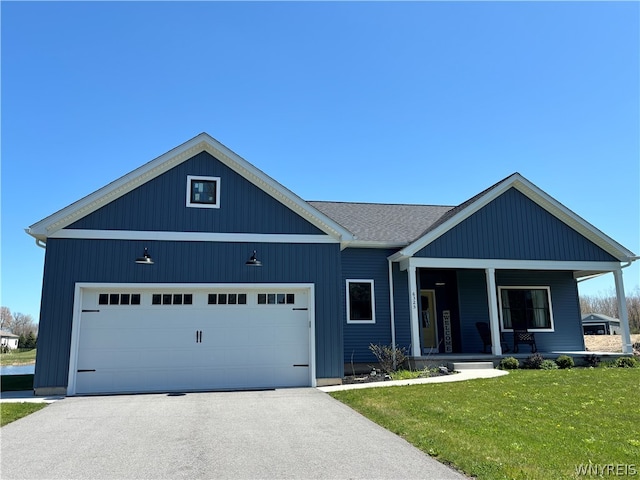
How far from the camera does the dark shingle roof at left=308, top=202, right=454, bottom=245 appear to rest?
14.9 metres

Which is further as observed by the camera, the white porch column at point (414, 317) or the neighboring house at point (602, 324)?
the neighboring house at point (602, 324)

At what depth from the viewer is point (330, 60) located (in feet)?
40.3

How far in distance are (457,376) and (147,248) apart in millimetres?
8165

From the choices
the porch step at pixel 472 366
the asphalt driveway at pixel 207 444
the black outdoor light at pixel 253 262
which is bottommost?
the asphalt driveway at pixel 207 444

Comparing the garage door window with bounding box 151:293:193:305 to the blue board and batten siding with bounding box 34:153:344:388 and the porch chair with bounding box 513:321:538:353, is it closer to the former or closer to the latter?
the blue board and batten siding with bounding box 34:153:344:388

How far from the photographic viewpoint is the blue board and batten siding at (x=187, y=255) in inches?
417

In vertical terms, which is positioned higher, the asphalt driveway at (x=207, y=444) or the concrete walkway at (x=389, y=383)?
the concrete walkway at (x=389, y=383)

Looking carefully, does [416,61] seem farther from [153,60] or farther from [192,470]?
[192,470]

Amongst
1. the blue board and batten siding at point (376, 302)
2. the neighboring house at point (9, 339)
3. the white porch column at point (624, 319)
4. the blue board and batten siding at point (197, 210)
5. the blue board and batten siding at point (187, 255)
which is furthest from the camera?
the neighboring house at point (9, 339)

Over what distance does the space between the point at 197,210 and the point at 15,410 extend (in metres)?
5.49

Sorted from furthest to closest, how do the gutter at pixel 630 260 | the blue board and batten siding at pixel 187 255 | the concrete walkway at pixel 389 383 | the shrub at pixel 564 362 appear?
the gutter at pixel 630 260 < the shrub at pixel 564 362 < the blue board and batten siding at pixel 187 255 < the concrete walkway at pixel 389 383

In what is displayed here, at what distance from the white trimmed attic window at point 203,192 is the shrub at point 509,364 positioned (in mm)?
8933

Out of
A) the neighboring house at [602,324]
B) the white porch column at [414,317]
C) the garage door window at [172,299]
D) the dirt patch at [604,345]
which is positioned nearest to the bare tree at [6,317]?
the garage door window at [172,299]

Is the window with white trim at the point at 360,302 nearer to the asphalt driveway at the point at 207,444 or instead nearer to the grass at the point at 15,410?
the asphalt driveway at the point at 207,444
